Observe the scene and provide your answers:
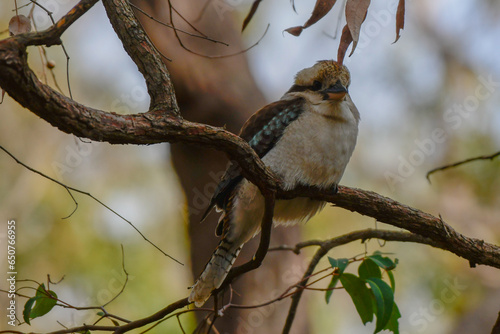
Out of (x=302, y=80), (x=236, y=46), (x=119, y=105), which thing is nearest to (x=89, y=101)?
(x=119, y=105)

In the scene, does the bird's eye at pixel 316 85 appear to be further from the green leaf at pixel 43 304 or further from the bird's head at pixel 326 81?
the green leaf at pixel 43 304

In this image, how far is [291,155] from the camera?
2402 mm

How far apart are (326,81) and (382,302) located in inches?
44.3

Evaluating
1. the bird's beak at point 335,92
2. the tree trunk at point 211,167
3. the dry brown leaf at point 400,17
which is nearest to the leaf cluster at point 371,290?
the bird's beak at point 335,92

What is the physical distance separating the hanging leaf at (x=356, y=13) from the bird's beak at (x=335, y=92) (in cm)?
65

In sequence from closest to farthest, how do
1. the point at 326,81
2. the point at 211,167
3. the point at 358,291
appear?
the point at 358,291 < the point at 326,81 < the point at 211,167

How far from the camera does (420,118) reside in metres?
7.83

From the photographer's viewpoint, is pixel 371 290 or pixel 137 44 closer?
pixel 137 44

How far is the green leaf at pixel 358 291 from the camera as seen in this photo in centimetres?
204

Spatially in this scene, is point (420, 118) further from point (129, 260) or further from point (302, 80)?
point (302, 80)

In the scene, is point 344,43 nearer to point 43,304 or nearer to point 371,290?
point 371,290

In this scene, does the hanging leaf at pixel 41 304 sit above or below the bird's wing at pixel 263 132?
below

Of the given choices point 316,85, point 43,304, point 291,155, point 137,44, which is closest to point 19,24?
point 137,44

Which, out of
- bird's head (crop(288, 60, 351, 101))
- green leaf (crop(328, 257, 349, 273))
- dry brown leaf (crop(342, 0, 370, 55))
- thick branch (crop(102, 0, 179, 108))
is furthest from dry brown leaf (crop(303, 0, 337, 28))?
green leaf (crop(328, 257, 349, 273))
